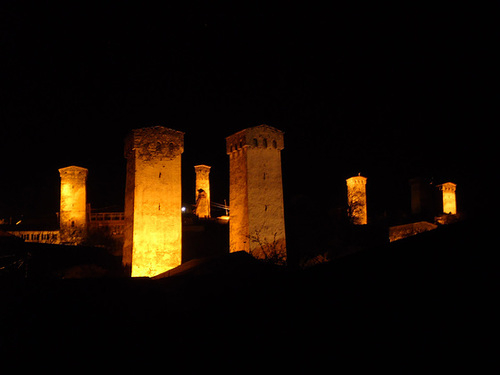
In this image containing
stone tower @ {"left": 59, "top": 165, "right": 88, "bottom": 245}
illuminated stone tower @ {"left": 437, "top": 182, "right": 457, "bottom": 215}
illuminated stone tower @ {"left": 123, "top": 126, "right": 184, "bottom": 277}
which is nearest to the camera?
illuminated stone tower @ {"left": 123, "top": 126, "right": 184, "bottom": 277}

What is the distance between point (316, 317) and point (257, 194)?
49.7 feet

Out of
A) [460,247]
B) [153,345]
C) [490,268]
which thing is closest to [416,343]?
[490,268]

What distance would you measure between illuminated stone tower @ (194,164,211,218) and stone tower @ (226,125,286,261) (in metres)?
10.2

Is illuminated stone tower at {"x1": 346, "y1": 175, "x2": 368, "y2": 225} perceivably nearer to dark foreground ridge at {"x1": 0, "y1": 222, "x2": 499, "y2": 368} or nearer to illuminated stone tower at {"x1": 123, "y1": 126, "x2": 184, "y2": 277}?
illuminated stone tower at {"x1": 123, "y1": 126, "x2": 184, "y2": 277}

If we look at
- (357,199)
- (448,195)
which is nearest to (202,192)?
(357,199)

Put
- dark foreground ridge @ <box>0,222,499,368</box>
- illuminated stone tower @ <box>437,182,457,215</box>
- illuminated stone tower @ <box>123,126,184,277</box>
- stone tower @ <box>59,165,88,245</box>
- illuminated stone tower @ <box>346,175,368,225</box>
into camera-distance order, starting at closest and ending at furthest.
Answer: dark foreground ridge @ <box>0,222,499,368</box> < illuminated stone tower @ <box>123,126,184,277</box> < stone tower @ <box>59,165,88,245</box> < illuminated stone tower @ <box>346,175,368,225</box> < illuminated stone tower @ <box>437,182,457,215</box>

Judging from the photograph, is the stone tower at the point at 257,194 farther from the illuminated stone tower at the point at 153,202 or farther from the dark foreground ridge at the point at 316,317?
the dark foreground ridge at the point at 316,317

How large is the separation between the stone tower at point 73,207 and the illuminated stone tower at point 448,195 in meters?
31.6

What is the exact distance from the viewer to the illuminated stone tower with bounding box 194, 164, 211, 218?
2858 centimetres

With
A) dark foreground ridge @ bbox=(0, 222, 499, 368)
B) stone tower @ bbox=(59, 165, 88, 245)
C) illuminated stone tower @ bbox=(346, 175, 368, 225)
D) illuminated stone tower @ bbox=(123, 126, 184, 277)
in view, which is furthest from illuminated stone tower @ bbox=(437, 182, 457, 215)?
dark foreground ridge @ bbox=(0, 222, 499, 368)

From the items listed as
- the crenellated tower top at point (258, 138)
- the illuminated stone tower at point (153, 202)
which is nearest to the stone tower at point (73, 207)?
the illuminated stone tower at point (153, 202)

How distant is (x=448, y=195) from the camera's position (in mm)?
35281

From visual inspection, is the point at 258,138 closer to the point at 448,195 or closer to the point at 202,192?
the point at 202,192

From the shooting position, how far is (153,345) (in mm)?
2771
